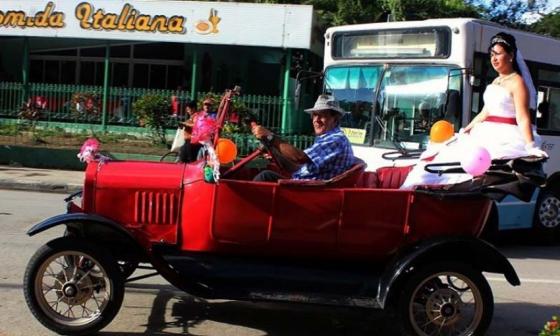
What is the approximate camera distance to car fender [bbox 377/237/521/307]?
459cm

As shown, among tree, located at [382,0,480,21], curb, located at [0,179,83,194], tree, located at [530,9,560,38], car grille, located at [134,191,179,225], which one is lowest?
curb, located at [0,179,83,194]

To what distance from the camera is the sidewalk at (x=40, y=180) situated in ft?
44.6

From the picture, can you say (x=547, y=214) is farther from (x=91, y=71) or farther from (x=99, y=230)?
(x=91, y=71)

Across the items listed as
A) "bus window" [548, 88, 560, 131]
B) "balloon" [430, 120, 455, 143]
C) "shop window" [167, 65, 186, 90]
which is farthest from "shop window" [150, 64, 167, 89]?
"balloon" [430, 120, 455, 143]

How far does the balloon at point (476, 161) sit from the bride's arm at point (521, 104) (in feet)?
1.66

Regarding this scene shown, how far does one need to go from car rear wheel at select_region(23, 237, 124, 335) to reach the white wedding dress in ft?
7.47

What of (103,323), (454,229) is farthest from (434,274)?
(103,323)

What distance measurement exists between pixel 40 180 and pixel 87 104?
4.25 metres

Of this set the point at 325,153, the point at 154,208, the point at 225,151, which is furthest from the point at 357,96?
the point at 154,208

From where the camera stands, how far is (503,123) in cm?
501

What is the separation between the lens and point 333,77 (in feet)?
29.9

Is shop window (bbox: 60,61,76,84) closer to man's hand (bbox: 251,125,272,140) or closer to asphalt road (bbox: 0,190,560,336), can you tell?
asphalt road (bbox: 0,190,560,336)

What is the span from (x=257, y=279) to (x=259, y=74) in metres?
19.4

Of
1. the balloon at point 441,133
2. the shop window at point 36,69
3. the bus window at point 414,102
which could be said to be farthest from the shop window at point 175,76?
the balloon at point 441,133
